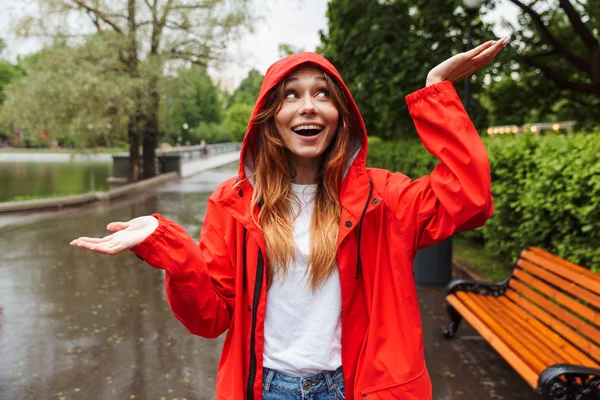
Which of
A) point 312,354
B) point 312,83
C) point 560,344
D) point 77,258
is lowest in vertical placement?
point 77,258

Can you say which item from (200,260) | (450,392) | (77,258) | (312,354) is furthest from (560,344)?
(77,258)

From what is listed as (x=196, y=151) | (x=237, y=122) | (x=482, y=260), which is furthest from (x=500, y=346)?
(x=237, y=122)

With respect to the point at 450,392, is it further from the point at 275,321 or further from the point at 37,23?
the point at 37,23

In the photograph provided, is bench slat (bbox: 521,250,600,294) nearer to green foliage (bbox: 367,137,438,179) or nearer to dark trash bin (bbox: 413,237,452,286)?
dark trash bin (bbox: 413,237,452,286)

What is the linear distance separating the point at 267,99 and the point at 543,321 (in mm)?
3360

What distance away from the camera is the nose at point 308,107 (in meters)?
1.84

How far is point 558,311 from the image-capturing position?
422 cm

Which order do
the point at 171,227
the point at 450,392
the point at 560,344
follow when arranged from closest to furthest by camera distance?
the point at 171,227 < the point at 560,344 < the point at 450,392

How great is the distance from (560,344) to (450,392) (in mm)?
866

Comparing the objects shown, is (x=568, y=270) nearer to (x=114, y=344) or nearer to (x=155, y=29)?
(x=114, y=344)

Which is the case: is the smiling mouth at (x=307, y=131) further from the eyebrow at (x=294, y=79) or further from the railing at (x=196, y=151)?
the railing at (x=196, y=151)

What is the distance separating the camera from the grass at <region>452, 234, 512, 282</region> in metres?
7.52

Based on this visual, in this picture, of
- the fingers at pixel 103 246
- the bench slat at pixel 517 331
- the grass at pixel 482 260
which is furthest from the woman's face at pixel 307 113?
the grass at pixel 482 260

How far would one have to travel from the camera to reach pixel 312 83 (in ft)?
6.15
